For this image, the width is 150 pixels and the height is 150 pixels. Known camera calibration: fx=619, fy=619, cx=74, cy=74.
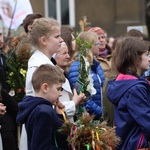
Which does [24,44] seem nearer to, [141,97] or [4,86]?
[4,86]

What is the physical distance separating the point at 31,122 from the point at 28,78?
2.47 feet

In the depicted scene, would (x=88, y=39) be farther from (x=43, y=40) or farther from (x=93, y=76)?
(x=43, y=40)

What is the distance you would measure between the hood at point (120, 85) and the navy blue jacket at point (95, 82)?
843mm

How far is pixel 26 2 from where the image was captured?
941cm

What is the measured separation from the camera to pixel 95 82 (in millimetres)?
6562

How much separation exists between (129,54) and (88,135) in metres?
1.04

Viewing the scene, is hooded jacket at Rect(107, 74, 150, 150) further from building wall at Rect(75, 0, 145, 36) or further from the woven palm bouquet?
building wall at Rect(75, 0, 145, 36)

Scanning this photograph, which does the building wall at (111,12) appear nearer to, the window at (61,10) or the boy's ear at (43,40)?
the window at (61,10)

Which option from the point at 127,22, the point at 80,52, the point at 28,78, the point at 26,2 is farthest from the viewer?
the point at 127,22

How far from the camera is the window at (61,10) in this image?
22.2m

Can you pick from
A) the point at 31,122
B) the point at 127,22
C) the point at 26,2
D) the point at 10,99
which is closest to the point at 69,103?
the point at 31,122

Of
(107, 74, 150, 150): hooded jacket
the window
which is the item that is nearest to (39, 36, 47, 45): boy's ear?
(107, 74, 150, 150): hooded jacket

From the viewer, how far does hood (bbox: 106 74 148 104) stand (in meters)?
5.20

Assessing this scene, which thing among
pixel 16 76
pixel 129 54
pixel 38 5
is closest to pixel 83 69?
pixel 129 54
